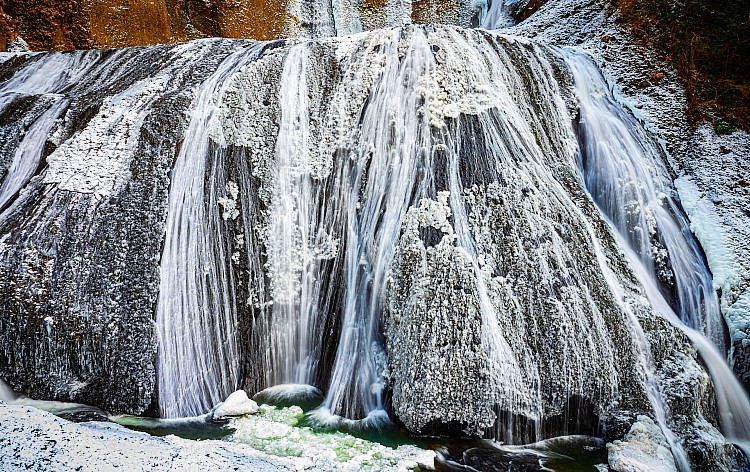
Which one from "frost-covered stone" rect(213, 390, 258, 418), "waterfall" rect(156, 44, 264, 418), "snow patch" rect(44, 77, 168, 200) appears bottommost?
"frost-covered stone" rect(213, 390, 258, 418)

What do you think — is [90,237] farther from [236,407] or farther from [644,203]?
[644,203]

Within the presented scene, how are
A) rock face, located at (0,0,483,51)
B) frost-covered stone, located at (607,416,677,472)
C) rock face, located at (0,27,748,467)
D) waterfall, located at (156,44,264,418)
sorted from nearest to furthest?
frost-covered stone, located at (607,416,677,472), rock face, located at (0,27,748,467), waterfall, located at (156,44,264,418), rock face, located at (0,0,483,51)

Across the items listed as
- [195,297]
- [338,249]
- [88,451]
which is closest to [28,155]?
[195,297]

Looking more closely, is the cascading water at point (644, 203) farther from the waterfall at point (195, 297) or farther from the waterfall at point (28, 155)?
the waterfall at point (28, 155)

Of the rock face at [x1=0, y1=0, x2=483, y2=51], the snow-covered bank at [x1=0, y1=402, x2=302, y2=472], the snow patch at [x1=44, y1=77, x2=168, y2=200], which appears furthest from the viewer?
the rock face at [x1=0, y1=0, x2=483, y2=51]

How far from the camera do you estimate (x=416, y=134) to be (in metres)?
4.85

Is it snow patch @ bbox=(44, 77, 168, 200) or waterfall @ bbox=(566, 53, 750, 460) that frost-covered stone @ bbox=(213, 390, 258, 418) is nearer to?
snow patch @ bbox=(44, 77, 168, 200)

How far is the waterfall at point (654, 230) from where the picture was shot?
13.4 ft

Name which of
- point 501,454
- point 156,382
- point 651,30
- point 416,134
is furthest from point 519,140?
point 156,382

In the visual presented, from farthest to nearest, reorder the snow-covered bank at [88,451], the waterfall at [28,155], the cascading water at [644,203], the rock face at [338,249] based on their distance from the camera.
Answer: the waterfall at [28,155] → the cascading water at [644,203] → the rock face at [338,249] → the snow-covered bank at [88,451]

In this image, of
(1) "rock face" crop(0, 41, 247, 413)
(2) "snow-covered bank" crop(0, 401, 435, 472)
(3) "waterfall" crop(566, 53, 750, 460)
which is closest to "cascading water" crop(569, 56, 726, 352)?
(3) "waterfall" crop(566, 53, 750, 460)

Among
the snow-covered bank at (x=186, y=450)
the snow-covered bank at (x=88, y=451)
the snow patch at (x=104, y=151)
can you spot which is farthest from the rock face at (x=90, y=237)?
the snow-covered bank at (x=88, y=451)

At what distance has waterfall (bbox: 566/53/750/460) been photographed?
160 inches

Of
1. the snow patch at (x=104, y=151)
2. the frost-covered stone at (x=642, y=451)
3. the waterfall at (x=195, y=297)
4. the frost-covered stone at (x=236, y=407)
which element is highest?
the snow patch at (x=104, y=151)
